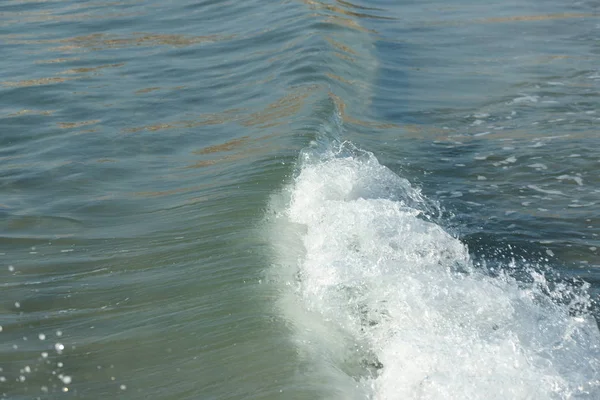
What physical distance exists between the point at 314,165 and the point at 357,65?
13.2 feet

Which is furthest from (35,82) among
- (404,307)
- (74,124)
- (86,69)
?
Answer: (404,307)

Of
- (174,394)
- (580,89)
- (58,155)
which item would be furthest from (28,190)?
(580,89)

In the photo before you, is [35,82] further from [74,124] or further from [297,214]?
[297,214]

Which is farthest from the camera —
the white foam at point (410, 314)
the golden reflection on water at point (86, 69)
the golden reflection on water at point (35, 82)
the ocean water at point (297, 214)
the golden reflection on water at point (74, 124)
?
the golden reflection on water at point (86, 69)

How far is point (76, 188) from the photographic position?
7258 millimetres

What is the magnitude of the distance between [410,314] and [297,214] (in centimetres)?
186

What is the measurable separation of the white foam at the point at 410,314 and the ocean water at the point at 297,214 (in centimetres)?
2

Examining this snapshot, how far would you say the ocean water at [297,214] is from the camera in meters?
4.48

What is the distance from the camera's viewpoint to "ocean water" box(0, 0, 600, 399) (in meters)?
4.48

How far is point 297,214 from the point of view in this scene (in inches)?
257

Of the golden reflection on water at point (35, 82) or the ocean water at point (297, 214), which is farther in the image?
the golden reflection on water at point (35, 82)

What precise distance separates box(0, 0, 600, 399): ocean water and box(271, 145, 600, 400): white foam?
0.7 inches

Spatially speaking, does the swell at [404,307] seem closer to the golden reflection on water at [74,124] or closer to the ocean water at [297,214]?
the ocean water at [297,214]

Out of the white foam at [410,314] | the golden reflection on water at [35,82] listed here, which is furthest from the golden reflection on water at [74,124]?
the white foam at [410,314]
